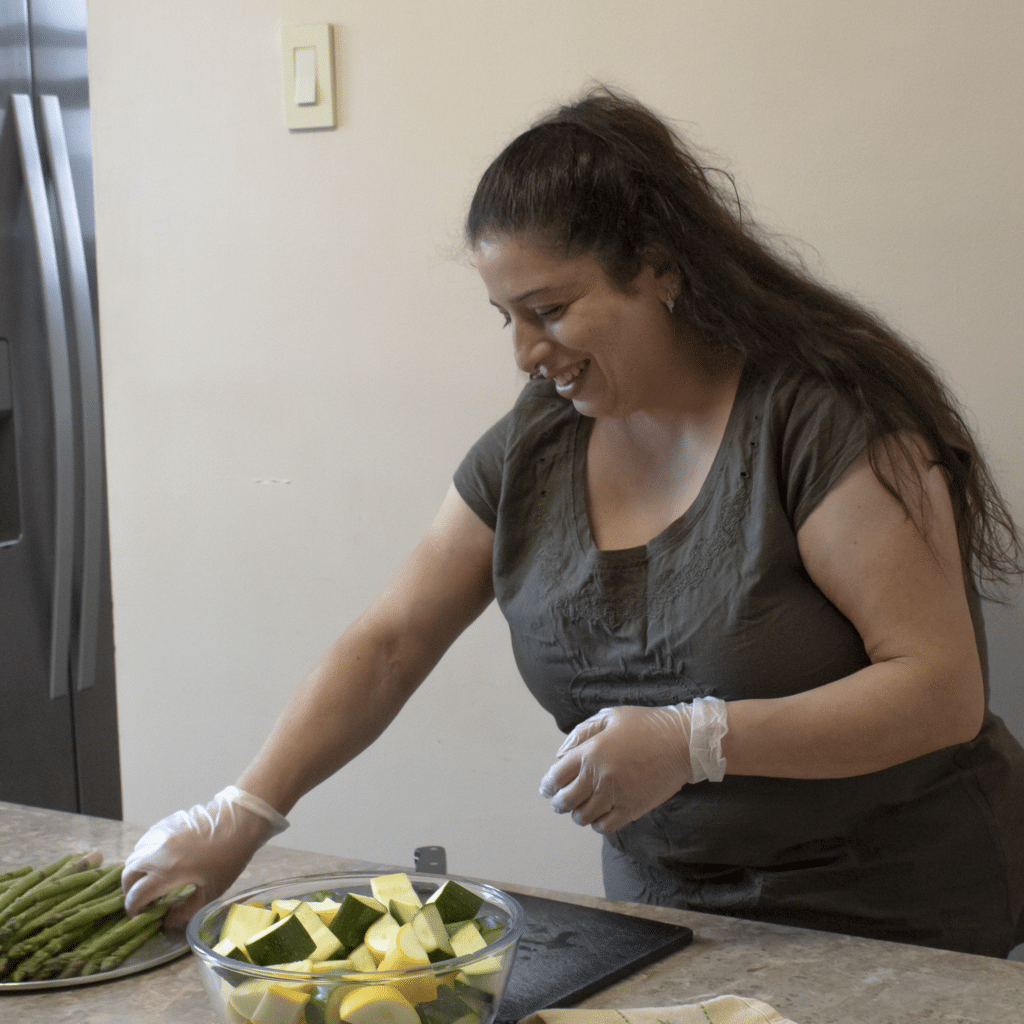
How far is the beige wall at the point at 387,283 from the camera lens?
1592 mm

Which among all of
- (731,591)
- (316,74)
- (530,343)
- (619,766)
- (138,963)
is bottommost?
(138,963)

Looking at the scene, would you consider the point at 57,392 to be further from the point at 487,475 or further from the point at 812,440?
the point at 812,440

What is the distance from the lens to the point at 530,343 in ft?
4.33

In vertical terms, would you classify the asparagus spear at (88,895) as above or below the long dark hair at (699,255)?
below

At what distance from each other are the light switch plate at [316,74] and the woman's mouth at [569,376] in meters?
0.83

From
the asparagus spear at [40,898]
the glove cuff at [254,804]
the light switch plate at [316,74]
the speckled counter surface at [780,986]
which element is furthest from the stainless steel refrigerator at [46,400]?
the speckled counter surface at [780,986]

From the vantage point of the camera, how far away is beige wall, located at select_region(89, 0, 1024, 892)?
1592 millimetres

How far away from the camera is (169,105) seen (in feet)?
6.74

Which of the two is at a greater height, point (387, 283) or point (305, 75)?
point (305, 75)

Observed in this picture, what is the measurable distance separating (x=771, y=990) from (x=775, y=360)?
674 millimetres

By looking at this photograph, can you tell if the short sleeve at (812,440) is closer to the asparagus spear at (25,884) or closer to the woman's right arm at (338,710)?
the woman's right arm at (338,710)

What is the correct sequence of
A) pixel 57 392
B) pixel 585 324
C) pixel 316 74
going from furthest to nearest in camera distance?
pixel 57 392
pixel 316 74
pixel 585 324

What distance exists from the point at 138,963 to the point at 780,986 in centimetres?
54

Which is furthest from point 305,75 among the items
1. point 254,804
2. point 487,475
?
point 254,804
